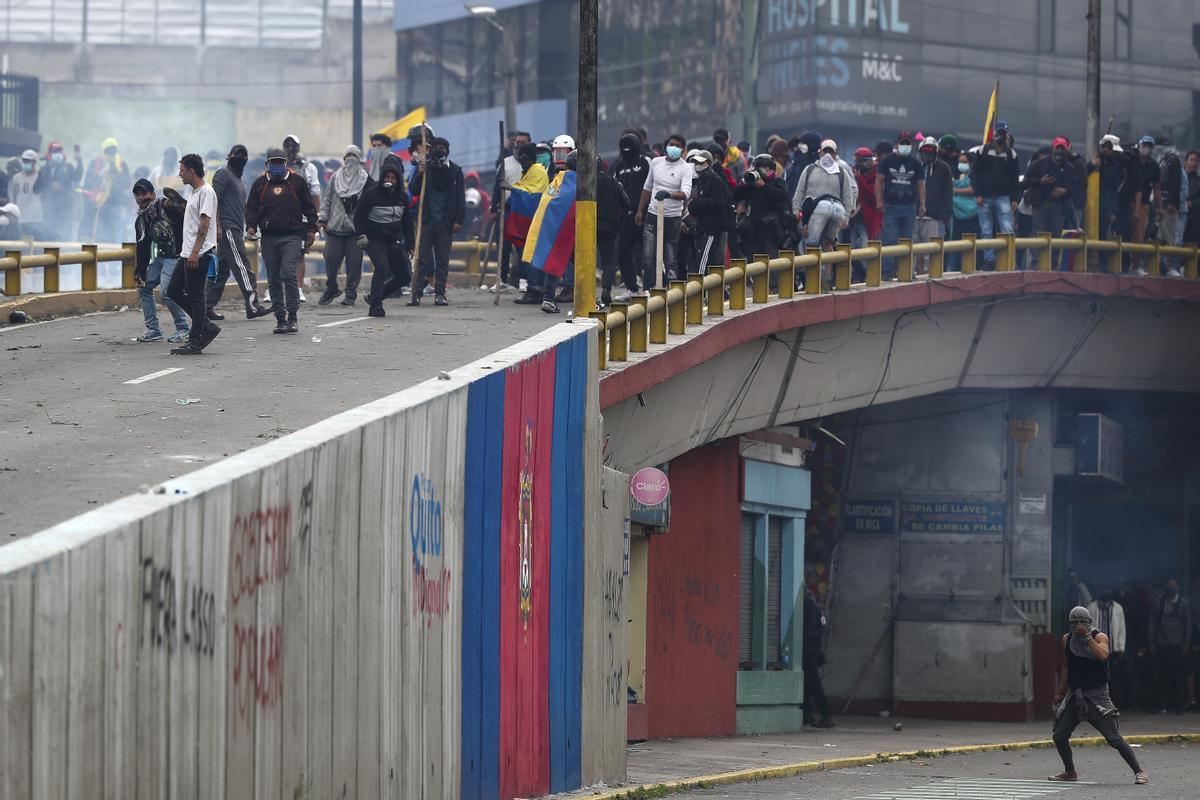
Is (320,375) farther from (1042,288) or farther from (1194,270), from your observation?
(1194,270)

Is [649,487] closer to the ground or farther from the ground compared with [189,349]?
closer to the ground

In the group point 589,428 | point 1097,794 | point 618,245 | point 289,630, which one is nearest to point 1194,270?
point 618,245

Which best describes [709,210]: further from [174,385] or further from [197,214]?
[174,385]

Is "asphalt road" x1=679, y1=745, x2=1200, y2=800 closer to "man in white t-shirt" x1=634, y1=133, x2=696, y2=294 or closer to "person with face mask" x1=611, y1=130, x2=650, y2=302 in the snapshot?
"man in white t-shirt" x1=634, y1=133, x2=696, y2=294

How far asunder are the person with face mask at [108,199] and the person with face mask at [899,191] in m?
14.0

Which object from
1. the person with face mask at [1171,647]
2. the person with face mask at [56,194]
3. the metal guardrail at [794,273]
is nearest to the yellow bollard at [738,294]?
the metal guardrail at [794,273]

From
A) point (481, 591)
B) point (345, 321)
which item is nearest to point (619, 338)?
point (345, 321)

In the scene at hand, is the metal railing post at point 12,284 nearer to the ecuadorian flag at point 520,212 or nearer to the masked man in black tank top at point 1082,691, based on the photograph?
the ecuadorian flag at point 520,212

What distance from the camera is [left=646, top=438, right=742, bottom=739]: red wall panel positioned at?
22.4 m

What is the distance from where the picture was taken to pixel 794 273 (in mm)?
23062

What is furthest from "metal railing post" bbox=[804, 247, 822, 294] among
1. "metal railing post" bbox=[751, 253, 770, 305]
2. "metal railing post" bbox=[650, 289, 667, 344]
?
"metal railing post" bbox=[650, 289, 667, 344]

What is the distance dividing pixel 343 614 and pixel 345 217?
50.5 feet

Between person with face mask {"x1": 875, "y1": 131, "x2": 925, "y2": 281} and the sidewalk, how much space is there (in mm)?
5509

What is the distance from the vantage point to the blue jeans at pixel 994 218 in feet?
91.5
